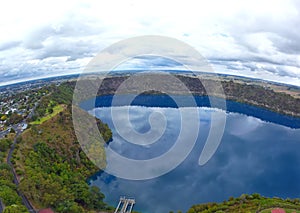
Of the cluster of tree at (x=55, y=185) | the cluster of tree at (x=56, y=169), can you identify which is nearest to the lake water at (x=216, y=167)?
the cluster of tree at (x=56, y=169)

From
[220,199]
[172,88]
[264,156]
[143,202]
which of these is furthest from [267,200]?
[172,88]

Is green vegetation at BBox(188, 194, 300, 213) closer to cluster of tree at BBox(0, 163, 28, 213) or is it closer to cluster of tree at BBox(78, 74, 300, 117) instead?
cluster of tree at BBox(0, 163, 28, 213)

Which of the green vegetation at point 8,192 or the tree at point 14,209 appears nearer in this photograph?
the tree at point 14,209

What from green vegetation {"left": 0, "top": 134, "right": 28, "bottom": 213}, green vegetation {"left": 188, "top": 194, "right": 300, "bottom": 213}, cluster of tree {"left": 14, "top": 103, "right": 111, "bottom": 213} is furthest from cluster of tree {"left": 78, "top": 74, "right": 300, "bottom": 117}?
green vegetation {"left": 0, "top": 134, "right": 28, "bottom": 213}

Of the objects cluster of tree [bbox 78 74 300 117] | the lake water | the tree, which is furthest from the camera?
cluster of tree [bbox 78 74 300 117]

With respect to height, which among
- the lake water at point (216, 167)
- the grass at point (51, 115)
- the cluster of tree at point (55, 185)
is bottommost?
the lake water at point (216, 167)

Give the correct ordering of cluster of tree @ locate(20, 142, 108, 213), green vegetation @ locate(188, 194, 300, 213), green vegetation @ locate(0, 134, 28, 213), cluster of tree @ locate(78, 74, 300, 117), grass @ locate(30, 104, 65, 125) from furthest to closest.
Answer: cluster of tree @ locate(78, 74, 300, 117), grass @ locate(30, 104, 65, 125), cluster of tree @ locate(20, 142, 108, 213), green vegetation @ locate(188, 194, 300, 213), green vegetation @ locate(0, 134, 28, 213)

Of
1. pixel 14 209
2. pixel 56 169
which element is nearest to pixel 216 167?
pixel 56 169

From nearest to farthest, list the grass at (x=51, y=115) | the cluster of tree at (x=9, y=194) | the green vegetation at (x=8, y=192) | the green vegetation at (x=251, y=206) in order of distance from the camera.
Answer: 1. the cluster of tree at (x=9, y=194)
2. the green vegetation at (x=8, y=192)
3. the green vegetation at (x=251, y=206)
4. the grass at (x=51, y=115)

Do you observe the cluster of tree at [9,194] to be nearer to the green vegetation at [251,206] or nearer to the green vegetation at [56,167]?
the green vegetation at [56,167]
